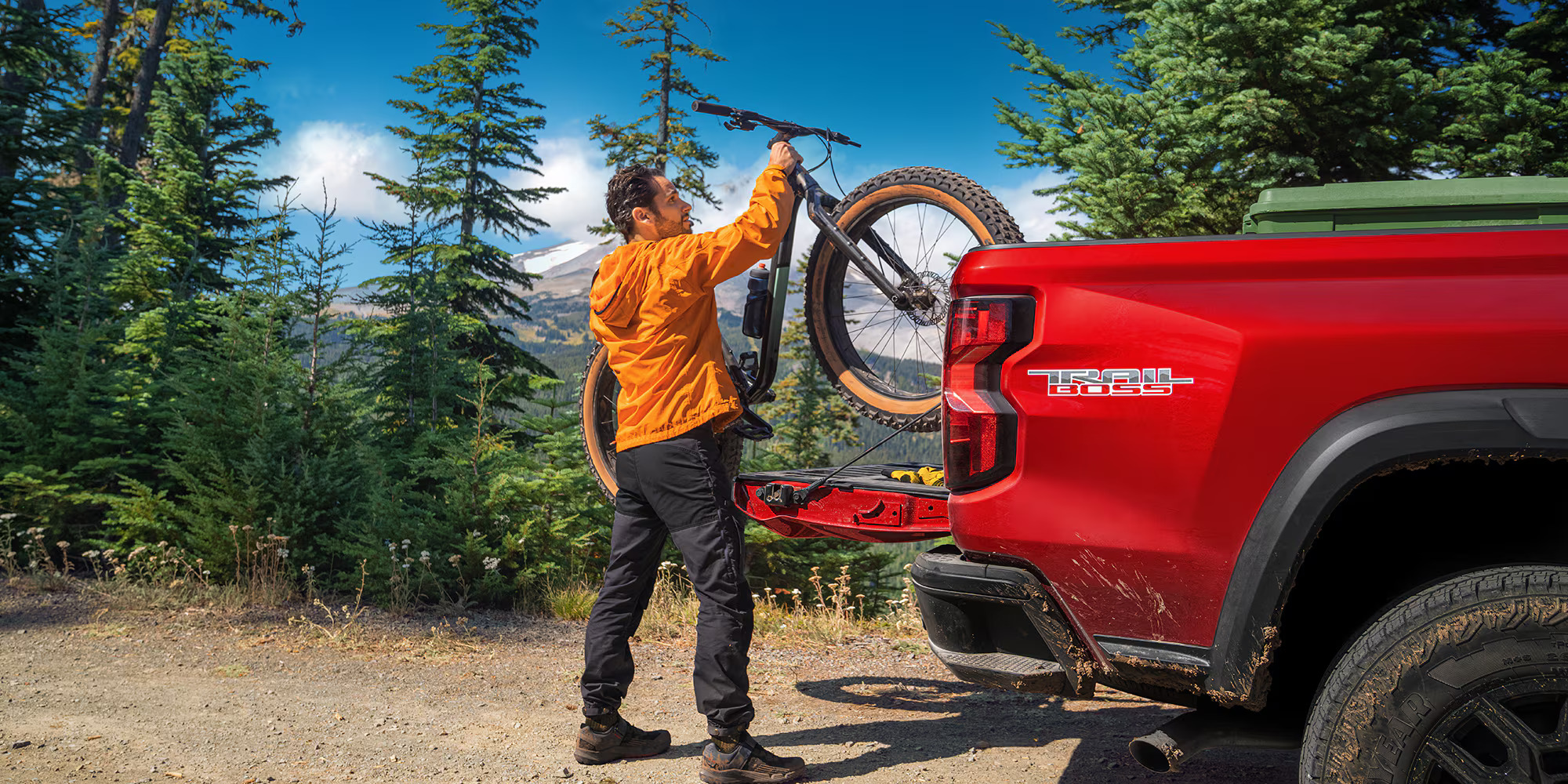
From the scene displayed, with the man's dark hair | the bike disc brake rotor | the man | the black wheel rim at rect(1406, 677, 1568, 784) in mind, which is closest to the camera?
the black wheel rim at rect(1406, 677, 1568, 784)

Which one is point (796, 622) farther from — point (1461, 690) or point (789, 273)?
point (1461, 690)

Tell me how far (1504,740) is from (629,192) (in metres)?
3.37

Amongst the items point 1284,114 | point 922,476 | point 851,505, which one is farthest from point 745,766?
point 1284,114

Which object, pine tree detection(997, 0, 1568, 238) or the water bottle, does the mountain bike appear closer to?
the water bottle

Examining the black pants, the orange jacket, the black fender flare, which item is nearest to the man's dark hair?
the orange jacket

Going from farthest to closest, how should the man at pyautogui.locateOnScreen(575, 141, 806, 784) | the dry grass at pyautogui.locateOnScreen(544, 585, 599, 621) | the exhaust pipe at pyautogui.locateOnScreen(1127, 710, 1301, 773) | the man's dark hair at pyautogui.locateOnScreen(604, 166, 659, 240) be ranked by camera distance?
the dry grass at pyautogui.locateOnScreen(544, 585, 599, 621) → the man's dark hair at pyautogui.locateOnScreen(604, 166, 659, 240) → the man at pyautogui.locateOnScreen(575, 141, 806, 784) → the exhaust pipe at pyautogui.locateOnScreen(1127, 710, 1301, 773)

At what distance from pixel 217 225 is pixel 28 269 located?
11.3m

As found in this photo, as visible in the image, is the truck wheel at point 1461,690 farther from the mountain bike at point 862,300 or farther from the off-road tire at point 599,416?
the off-road tire at point 599,416

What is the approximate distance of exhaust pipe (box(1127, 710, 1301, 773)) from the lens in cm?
229

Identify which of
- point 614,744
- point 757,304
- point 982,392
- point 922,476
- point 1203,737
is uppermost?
point 757,304

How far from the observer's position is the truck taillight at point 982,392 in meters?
2.33

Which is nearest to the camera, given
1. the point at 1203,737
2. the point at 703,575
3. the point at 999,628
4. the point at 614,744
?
the point at 1203,737

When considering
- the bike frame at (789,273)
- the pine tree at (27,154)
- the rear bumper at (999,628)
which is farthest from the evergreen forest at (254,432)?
the rear bumper at (999,628)

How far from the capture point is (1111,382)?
2.20 m
